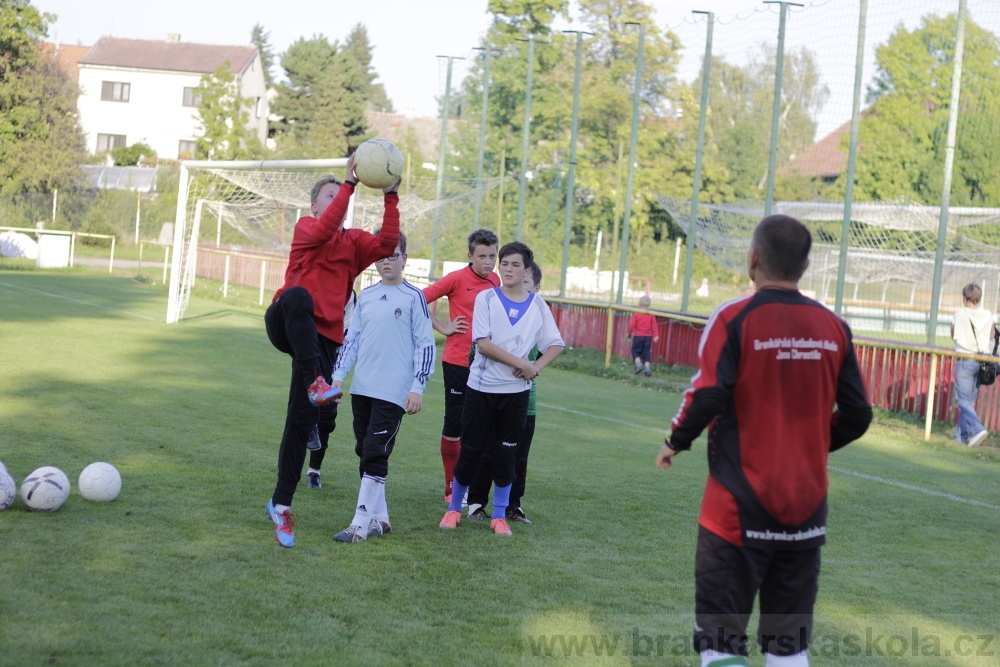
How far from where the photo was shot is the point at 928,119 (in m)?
18.5

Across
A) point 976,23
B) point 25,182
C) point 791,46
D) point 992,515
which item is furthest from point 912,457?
point 25,182

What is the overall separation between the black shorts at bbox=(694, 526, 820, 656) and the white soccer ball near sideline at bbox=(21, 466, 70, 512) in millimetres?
4180

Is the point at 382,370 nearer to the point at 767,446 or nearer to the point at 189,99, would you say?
the point at 767,446

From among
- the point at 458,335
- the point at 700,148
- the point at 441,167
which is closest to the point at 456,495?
the point at 458,335

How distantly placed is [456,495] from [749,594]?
3515 millimetres

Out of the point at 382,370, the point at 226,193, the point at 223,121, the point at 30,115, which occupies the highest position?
the point at 223,121

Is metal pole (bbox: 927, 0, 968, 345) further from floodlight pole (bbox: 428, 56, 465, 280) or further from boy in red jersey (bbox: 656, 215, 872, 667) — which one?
floodlight pole (bbox: 428, 56, 465, 280)

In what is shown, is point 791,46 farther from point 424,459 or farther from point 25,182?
point 25,182

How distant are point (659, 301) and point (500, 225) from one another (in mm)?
7077

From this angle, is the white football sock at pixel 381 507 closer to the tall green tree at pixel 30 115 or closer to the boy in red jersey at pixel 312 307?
the boy in red jersey at pixel 312 307

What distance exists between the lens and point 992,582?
6480 mm

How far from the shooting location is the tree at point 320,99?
229ft

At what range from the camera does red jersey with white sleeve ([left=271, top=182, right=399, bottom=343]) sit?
5.83 meters

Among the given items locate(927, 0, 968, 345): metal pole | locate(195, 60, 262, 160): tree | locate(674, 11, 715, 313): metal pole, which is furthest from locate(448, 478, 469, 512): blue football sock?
locate(195, 60, 262, 160): tree
